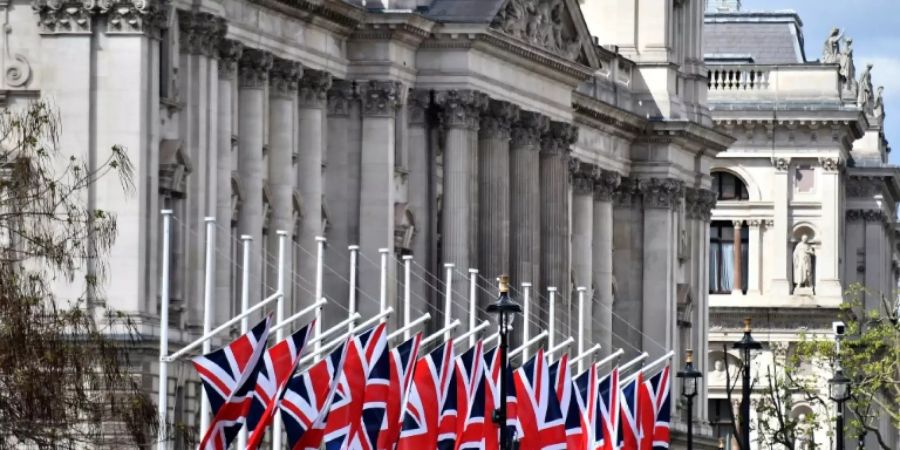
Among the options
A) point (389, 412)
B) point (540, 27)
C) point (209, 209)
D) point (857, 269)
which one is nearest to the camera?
point (389, 412)

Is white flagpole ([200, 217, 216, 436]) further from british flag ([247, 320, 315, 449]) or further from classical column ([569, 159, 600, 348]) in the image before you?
classical column ([569, 159, 600, 348])

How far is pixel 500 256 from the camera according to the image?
116 metres

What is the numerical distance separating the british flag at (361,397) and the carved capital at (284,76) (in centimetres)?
1939

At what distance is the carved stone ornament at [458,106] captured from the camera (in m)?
112

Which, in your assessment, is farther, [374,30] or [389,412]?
[374,30]

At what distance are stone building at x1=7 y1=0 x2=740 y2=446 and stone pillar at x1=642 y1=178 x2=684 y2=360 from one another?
0.27 ft

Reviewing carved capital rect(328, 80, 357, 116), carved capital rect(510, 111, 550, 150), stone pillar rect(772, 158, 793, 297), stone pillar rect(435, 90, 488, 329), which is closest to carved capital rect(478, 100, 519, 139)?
carved capital rect(510, 111, 550, 150)

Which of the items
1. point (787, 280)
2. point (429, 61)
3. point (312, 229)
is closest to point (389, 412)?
point (312, 229)

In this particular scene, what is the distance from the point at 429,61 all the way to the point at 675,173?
1105 inches

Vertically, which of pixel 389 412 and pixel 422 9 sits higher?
pixel 422 9

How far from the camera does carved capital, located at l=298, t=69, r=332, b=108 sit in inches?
4124

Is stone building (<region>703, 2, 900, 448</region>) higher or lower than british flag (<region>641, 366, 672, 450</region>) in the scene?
higher

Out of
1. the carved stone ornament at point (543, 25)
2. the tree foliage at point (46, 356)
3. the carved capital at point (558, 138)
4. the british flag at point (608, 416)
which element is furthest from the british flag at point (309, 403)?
the carved capital at point (558, 138)

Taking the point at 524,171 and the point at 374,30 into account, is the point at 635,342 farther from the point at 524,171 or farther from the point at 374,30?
the point at 374,30
